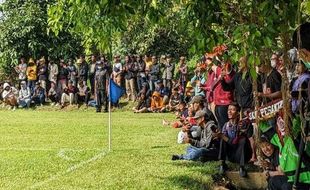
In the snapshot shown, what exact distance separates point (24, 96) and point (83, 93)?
2.51 metres

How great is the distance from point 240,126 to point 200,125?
1.07 m

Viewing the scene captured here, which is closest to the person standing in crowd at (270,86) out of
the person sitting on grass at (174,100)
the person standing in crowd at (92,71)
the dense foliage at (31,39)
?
the person sitting on grass at (174,100)

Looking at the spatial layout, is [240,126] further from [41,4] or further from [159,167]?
[41,4]

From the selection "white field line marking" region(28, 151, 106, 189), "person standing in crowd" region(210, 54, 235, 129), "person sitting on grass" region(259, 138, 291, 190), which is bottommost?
"white field line marking" region(28, 151, 106, 189)

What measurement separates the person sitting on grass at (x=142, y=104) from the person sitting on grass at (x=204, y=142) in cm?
1118

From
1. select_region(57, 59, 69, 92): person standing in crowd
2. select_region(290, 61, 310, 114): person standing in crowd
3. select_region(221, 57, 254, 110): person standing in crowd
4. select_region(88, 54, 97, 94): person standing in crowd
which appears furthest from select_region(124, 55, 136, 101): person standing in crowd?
select_region(290, 61, 310, 114): person standing in crowd

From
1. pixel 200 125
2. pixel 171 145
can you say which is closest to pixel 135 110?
pixel 171 145

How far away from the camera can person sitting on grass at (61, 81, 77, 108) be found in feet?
74.5

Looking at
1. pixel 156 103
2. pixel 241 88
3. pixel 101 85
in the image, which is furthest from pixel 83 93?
pixel 241 88

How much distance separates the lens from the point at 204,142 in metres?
9.51

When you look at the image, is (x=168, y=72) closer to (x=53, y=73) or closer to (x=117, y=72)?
(x=117, y=72)

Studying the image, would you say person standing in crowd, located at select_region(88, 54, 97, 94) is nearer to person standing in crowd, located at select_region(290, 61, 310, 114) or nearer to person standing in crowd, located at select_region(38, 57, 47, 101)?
person standing in crowd, located at select_region(38, 57, 47, 101)

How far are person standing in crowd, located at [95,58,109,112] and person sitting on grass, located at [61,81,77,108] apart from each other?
1473 millimetres

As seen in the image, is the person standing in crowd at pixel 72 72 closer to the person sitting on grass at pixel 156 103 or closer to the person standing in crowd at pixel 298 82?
the person sitting on grass at pixel 156 103
